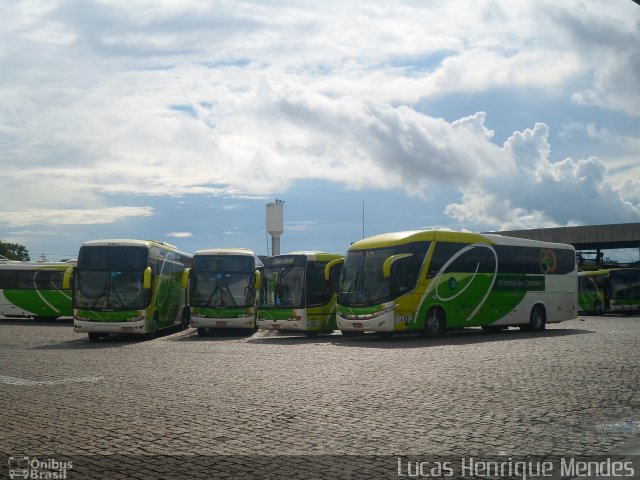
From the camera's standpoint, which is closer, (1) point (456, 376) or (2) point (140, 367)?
(1) point (456, 376)

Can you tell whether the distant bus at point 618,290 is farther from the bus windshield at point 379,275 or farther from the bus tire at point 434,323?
the bus windshield at point 379,275

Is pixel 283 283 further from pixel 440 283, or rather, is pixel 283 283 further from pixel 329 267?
pixel 440 283

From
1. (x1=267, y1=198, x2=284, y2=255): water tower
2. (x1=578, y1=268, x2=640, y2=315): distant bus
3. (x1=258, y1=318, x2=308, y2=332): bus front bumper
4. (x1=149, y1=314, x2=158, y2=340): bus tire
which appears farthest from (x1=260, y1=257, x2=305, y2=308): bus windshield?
(x1=267, y1=198, x2=284, y2=255): water tower

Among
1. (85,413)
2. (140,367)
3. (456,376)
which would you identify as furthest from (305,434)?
(140,367)

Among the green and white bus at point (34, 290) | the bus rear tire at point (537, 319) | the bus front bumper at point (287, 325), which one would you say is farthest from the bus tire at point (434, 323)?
the green and white bus at point (34, 290)

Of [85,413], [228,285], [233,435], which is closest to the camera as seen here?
[233,435]

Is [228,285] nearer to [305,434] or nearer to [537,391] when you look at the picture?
[537,391]

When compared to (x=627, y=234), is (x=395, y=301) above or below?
below

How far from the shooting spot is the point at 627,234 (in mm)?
74625

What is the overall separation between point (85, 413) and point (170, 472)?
340 cm

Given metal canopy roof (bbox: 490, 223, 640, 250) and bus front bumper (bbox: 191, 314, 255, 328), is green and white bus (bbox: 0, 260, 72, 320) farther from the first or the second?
metal canopy roof (bbox: 490, 223, 640, 250)

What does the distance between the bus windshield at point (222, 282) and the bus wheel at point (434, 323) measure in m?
7.71

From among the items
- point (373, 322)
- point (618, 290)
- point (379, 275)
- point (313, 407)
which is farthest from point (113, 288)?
point (618, 290)

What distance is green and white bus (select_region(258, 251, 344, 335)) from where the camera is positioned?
28.0 meters
